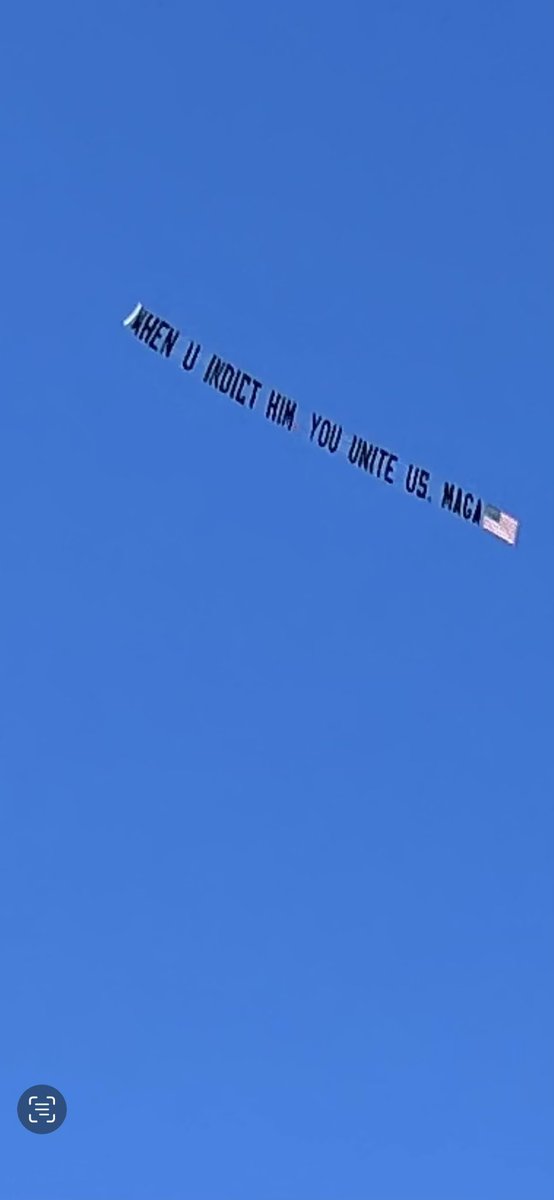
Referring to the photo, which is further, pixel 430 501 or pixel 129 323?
pixel 430 501

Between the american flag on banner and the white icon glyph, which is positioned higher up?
the american flag on banner

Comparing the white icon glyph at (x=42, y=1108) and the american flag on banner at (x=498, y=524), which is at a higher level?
the american flag on banner at (x=498, y=524)

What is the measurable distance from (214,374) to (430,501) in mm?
5823

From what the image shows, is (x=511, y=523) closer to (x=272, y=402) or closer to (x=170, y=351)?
(x=272, y=402)

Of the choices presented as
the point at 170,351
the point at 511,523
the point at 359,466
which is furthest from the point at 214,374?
the point at 511,523

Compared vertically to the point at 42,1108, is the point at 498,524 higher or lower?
higher

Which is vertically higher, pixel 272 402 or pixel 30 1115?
pixel 272 402

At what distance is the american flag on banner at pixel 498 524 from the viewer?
39.4m

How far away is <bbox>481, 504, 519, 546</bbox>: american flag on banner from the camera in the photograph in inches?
1550

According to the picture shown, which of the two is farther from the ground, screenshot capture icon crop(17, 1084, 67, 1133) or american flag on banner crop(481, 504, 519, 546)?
american flag on banner crop(481, 504, 519, 546)

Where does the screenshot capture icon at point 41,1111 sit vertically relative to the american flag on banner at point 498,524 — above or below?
below

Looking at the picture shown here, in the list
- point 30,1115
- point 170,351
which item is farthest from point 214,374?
point 30,1115

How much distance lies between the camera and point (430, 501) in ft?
128

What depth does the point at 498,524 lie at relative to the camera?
39.5 m
